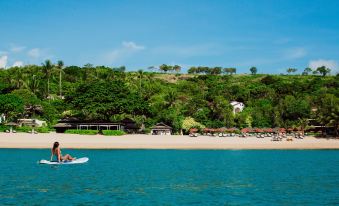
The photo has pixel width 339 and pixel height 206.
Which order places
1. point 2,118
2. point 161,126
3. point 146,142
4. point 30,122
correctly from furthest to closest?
point 30,122 → point 2,118 → point 161,126 → point 146,142

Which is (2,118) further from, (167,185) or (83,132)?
(167,185)

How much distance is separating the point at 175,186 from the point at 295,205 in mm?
7762

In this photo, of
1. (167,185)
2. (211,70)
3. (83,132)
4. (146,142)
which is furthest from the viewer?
(211,70)

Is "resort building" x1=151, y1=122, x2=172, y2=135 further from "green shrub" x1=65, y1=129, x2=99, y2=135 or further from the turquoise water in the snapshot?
the turquoise water

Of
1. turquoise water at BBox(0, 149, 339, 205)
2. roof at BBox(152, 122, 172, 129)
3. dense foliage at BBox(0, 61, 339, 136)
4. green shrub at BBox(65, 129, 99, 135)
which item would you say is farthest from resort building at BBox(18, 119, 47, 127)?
turquoise water at BBox(0, 149, 339, 205)

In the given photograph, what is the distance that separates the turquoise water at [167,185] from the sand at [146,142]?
1012 inches

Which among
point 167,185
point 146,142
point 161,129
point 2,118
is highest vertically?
point 2,118

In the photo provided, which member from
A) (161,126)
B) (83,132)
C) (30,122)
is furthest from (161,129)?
(30,122)

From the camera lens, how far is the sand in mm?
62891

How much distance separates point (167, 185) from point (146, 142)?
4070 centimetres

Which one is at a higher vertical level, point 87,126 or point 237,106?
point 237,106

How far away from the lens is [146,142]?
6612 cm

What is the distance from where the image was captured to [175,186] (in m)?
25.2

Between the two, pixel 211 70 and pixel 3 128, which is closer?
pixel 3 128
